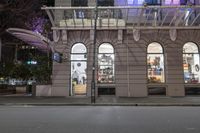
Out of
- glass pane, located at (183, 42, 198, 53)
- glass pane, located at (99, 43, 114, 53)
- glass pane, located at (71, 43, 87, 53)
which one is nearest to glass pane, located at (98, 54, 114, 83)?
glass pane, located at (99, 43, 114, 53)

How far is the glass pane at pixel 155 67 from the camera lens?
24.7 m

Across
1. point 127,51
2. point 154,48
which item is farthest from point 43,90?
point 154,48

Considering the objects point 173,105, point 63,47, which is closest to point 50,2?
point 63,47

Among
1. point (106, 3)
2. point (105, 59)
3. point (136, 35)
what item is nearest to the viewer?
point (136, 35)

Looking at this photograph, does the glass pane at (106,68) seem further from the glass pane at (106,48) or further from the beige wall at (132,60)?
the beige wall at (132,60)

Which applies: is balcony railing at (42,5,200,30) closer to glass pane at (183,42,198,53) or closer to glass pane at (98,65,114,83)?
glass pane at (183,42,198,53)

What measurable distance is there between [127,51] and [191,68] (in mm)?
5858

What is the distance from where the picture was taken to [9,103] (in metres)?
18.9

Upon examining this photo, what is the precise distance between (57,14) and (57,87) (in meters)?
6.52

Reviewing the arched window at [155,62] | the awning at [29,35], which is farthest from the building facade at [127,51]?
the awning at [29,35]

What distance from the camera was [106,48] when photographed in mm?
25016

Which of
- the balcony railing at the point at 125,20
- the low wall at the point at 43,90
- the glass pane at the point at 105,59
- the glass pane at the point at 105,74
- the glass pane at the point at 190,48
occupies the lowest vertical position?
the low wall at the point at 43,90

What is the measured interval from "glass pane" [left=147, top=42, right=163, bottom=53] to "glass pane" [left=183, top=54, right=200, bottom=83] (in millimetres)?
2216

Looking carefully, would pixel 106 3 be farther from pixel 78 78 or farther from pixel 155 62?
pixel 78 78
